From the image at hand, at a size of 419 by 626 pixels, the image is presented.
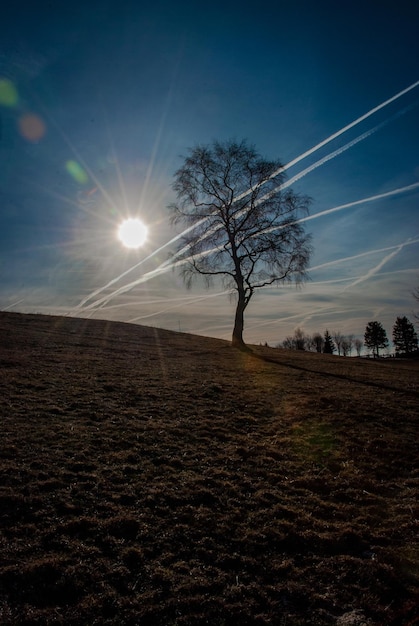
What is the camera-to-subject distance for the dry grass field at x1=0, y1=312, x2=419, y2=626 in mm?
3492

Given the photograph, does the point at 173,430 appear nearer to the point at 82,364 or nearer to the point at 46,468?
the point at 46,468

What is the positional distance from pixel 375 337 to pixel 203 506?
96685mm

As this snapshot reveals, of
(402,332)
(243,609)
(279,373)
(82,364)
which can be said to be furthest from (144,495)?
(402,332)

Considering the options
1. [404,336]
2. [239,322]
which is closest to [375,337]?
Result: [404,336]

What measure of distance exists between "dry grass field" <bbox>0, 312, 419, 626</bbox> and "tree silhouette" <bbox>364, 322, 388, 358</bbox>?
88821 mm

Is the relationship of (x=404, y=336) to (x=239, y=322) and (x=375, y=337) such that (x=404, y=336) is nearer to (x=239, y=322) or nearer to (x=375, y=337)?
(x=375, y=337)

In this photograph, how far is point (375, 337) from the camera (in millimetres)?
92312

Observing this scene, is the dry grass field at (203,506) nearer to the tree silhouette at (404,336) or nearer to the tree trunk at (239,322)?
the tree trunk at (239,322)

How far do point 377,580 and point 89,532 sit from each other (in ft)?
10.6

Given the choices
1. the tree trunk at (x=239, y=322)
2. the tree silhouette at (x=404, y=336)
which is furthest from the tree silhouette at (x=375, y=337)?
the tree trunk at (x=239, y=322)

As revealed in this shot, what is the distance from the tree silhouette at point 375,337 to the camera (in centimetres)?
9162

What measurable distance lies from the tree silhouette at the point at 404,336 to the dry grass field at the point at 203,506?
8410cm

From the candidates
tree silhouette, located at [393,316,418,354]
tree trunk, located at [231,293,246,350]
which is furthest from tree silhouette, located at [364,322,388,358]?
tree trunk, located at [231,293,246,350]

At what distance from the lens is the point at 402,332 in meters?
86.1
